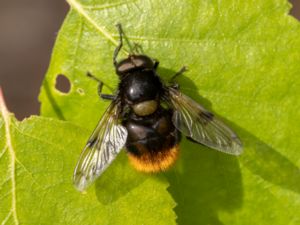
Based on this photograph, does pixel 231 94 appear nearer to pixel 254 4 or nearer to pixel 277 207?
pixel 254 4

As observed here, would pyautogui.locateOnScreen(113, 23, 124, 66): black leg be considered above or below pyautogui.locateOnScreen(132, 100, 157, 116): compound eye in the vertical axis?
above

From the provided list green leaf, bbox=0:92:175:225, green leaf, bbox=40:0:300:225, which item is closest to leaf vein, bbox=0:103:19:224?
green leaf, bbox=0:92:175:225

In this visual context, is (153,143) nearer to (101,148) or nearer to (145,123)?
(145,123)

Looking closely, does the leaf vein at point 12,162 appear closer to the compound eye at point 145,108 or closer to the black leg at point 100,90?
the black leg at point 100,90

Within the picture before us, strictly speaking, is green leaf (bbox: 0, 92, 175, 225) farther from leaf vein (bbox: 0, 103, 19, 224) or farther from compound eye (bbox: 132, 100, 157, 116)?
compound eye (bbox: 132, 100, 157, 116)

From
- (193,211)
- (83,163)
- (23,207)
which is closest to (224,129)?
(193,211)

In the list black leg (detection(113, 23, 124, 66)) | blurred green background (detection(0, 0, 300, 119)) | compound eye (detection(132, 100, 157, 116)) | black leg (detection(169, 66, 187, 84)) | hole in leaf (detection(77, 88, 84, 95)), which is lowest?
blurred green background (detection(0, 0, 300, 119))

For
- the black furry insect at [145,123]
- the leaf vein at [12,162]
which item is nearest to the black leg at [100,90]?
the black furry insect at [145,123]
